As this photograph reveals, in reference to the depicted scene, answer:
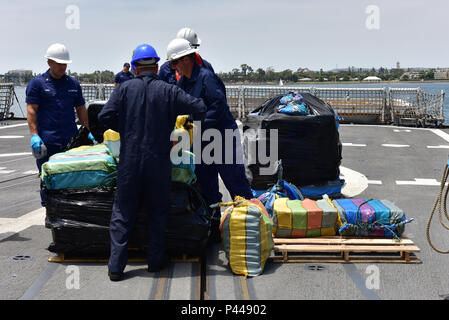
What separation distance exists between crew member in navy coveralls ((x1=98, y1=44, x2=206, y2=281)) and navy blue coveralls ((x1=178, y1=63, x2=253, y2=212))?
0.72 meters

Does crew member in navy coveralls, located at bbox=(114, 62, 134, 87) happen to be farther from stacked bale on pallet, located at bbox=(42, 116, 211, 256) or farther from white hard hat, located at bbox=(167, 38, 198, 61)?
stacked bale on pallet, located at bbox=(42, 116, 211, 256)

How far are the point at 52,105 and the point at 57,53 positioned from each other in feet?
2.05

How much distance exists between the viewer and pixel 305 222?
17.4 ft

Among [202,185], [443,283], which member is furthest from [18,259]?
[443,283]

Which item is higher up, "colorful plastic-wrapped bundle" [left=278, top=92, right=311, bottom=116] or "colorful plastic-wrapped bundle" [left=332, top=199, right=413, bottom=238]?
"colorful plastic-wrapped bundle" [left=278, top=92, right=311, bottom=116]

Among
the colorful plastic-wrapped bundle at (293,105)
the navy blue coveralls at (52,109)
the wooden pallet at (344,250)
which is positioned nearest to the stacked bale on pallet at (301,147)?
the colorful plastic-wrapped bundle at (293,105)

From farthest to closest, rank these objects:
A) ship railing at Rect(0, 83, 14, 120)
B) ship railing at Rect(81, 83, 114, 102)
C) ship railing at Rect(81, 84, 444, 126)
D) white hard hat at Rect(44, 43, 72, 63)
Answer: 1. ship railing at Rect(81, 83, 114, 102)
2. ship railing at Rect(0, 83, 14, 120)
3. ship railing at Rect(81, 84, 444, 126)
4. white hard hat at Rect(44, 43, 72, 63)

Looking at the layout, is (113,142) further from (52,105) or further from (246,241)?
(246,241)

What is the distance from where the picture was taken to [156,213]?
4.68m

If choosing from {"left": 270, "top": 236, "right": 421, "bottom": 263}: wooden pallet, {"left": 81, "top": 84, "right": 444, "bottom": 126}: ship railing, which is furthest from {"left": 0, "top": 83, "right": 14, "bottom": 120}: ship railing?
{"left": 270, "top": 236, "right": 421, "bottom": 263}: wooden pallet

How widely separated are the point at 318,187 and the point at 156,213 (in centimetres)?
342

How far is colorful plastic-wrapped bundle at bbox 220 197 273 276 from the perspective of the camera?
4672 mm

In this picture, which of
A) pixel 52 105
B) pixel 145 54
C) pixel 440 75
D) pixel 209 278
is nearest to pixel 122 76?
pixel 52 105

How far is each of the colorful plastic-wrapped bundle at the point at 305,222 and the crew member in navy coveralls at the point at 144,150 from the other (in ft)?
4.40
